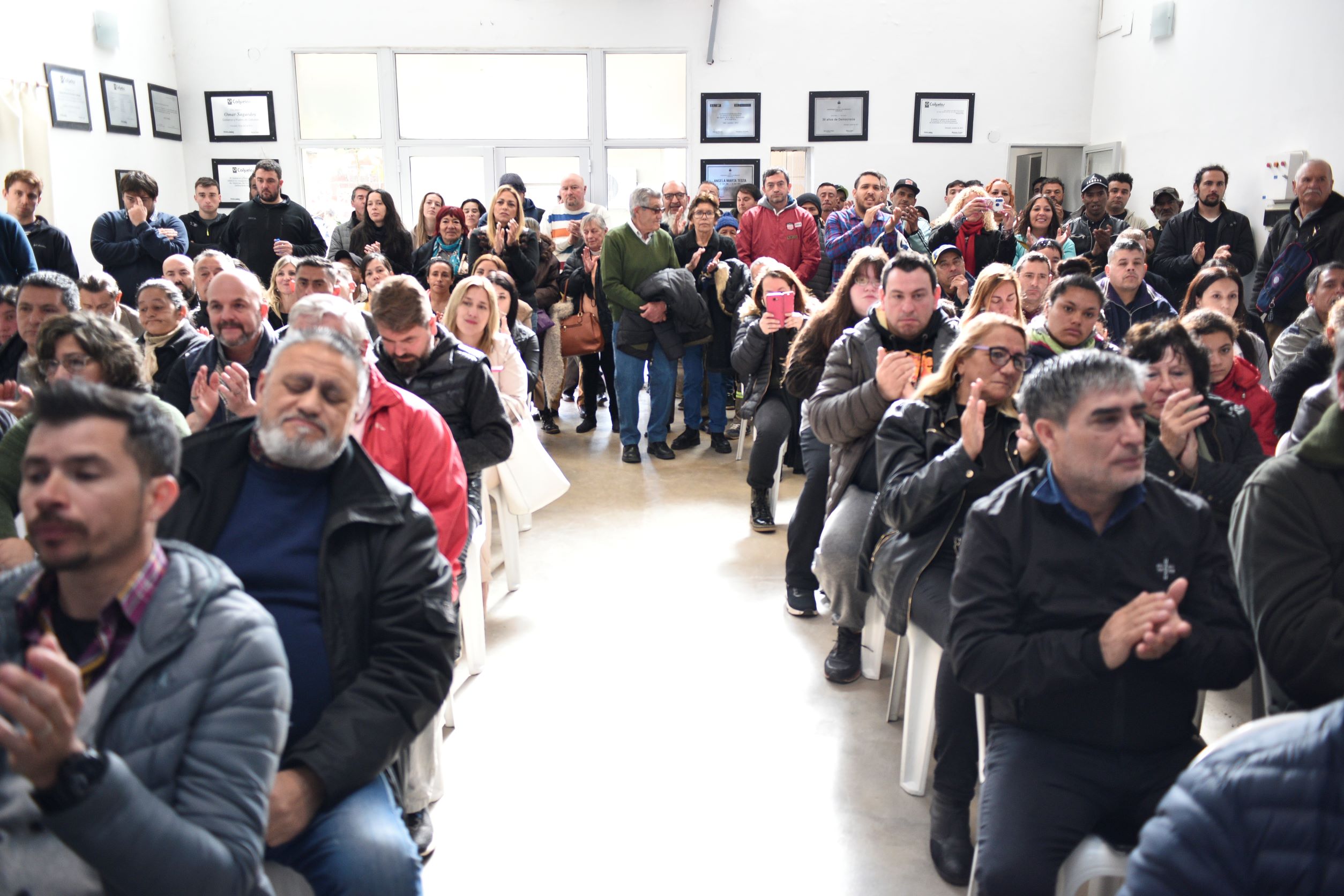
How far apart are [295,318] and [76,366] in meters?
0.51

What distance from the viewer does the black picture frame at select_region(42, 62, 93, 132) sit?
6.95 metres

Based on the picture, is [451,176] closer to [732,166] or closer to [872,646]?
[732,166]

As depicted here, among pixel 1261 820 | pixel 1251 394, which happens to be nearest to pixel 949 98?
pixel 1251 394

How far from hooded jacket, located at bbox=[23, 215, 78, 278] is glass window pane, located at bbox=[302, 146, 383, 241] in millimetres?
4036

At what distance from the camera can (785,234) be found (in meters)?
6.59

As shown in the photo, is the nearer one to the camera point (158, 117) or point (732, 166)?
point (158, 117)

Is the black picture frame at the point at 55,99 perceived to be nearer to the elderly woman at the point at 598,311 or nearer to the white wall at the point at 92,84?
the white wall at the point at 92,84

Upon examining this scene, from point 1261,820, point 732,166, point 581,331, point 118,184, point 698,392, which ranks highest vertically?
point 732,166

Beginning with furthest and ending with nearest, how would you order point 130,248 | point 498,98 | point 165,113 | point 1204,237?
point 498,98
point 165,113
point 1204,237
point 130,248

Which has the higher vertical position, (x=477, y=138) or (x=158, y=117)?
(x=158, y=117)

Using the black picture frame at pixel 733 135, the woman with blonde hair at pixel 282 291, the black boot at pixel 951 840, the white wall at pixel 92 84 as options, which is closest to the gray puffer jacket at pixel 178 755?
the black boot at pixel 951 840

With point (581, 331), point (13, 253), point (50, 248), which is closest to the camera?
point (13, 253)

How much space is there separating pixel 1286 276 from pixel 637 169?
5.84 meters

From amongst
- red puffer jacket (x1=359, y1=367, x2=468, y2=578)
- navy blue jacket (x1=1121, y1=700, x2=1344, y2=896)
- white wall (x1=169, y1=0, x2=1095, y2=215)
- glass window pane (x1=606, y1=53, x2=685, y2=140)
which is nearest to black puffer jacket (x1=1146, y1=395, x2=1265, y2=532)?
navy blue jacket (x1=1121, y1=700, x2=1344, y2=896)
